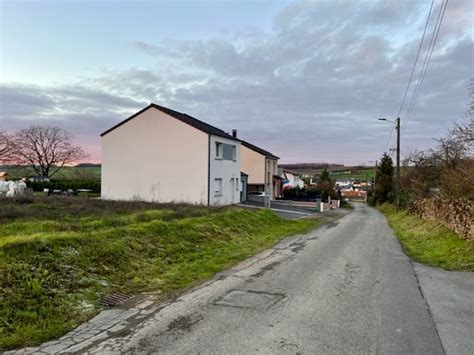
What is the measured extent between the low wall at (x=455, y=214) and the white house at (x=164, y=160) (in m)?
15.6

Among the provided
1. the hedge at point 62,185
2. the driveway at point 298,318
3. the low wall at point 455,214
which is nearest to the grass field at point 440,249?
the low wall at point 455,214

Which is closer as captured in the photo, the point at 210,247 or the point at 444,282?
the point at 444,282

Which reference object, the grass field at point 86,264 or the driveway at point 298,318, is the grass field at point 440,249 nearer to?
the driveway at point 298,318

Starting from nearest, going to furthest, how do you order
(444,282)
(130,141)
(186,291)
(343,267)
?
(186,291)
(444,282)
(343,267)
(130,141)

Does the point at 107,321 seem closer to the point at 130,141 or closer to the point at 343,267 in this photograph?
the point at 343,267

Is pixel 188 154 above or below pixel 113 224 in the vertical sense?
above

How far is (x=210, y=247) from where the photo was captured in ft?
39.5

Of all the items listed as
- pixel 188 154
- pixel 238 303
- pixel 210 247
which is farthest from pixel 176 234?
pixel 188 154

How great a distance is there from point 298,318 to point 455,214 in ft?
37.9

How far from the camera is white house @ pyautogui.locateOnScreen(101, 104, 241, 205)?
98.3 feet

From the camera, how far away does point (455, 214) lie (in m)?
14.6


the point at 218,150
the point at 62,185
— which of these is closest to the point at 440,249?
the point at 218,150

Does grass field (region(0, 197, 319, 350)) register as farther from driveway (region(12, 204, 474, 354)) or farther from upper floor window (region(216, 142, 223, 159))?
upper floor window (region(216, 142, 223, 159))

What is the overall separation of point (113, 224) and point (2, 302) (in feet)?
20.3
